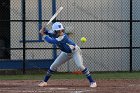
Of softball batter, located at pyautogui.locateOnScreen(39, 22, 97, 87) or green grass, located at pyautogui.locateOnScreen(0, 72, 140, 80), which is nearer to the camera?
softball batter, located at pyautogui.locateOnScreen(39, 22, 97, 87)

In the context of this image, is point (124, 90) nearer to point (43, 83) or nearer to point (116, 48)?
point (43, 83)

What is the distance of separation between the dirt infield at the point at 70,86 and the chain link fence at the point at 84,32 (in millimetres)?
3104

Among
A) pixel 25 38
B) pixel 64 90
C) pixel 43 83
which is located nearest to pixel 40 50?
pixel 25 38

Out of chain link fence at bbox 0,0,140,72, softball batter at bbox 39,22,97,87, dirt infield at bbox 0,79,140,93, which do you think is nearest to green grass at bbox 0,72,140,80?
chain link fence at bbox 0,0,140,72

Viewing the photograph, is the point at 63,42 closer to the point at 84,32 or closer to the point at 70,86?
the point at 70,86

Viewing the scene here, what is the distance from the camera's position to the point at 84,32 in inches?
707

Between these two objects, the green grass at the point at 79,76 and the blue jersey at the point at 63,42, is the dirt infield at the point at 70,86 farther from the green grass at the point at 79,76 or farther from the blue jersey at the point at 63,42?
the green grass at the point at 79,76

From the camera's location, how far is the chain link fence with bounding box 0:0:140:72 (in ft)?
57.6

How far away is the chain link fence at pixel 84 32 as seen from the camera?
1755 cm

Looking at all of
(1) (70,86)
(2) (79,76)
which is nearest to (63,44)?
(1) (70,86)

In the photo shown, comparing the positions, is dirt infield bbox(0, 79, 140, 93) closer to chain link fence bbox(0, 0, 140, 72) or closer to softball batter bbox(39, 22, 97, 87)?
softball batter bbox(39, 22, 97, 87)

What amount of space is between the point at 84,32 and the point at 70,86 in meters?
5.10

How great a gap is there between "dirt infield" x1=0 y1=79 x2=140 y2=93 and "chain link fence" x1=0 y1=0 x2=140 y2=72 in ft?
10.2

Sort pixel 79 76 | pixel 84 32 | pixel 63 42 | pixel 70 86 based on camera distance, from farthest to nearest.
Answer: pixel 84 32 < pixel 79 76 < pixel 70 86 < pixel 63 42
